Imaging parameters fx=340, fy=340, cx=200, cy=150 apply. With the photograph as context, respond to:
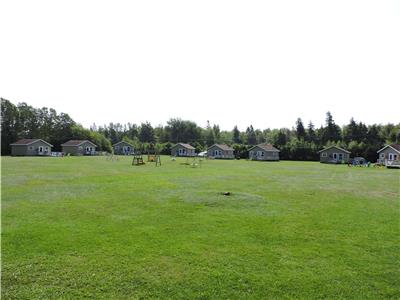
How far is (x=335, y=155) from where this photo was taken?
245 ft

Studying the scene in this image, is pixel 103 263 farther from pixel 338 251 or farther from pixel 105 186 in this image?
pixel 105 186

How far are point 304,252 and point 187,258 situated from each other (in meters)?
3.50

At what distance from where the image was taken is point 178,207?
16234 millimetres

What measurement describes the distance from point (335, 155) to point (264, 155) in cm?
1584

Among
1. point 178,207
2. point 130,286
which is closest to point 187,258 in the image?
point 130,286

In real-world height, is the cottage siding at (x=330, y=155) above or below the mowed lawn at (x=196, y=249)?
above

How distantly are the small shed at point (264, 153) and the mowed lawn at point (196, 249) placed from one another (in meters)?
63.7

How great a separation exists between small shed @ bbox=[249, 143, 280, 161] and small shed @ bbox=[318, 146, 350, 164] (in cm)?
1177

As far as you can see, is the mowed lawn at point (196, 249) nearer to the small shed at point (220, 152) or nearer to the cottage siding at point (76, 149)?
the small shed at point (220, 152)

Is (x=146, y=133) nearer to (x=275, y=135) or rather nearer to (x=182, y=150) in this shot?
(x=182, y=150)

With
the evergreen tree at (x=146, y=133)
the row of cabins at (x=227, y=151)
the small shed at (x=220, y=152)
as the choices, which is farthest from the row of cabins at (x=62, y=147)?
the evergreen tree at (x=146, y=133)

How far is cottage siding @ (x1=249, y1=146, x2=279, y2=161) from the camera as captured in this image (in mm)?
81375

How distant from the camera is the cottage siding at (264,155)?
81375mm

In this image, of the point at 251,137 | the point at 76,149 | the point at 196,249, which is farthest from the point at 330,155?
the point at 196,249
